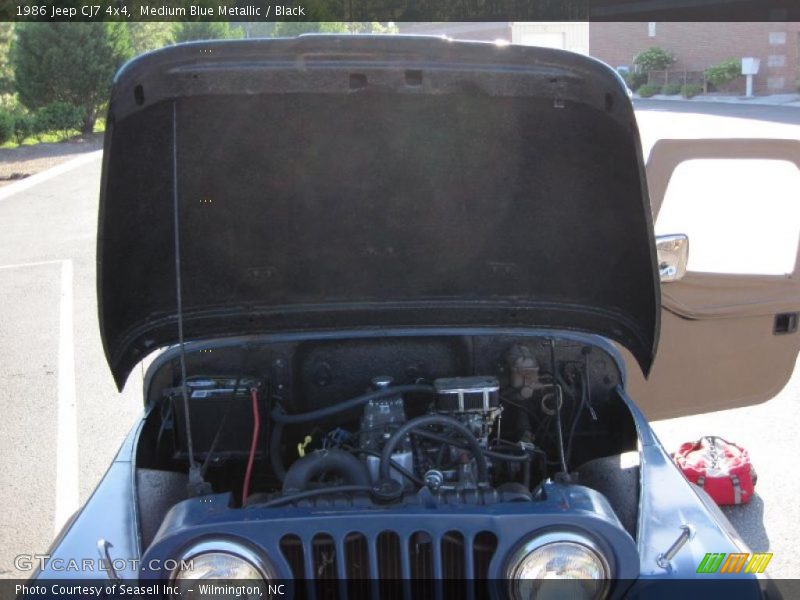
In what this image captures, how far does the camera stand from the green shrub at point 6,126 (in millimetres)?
24266

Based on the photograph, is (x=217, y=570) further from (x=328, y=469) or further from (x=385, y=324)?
(x=385, y=324)

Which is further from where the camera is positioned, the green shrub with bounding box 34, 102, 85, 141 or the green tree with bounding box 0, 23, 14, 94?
the green tree with bounding box 0, 23, 14, 94

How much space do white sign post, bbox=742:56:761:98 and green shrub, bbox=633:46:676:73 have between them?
534 cm

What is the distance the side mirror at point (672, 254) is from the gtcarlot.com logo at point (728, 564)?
4.63 ft

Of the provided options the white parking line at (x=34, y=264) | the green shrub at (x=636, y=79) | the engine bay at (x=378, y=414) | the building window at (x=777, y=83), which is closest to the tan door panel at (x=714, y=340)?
the engine bay at (x=378, y=414)

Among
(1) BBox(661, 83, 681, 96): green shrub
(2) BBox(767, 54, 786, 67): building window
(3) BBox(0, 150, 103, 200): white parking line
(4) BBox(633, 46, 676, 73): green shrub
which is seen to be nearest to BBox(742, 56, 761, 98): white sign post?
(2) BBox(767, 54, 786, 67): building window

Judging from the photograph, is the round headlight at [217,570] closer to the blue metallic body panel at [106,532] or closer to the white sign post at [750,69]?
the blue metallic body panel at [106,532]

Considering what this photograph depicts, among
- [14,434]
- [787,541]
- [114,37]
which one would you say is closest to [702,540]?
[787,541]

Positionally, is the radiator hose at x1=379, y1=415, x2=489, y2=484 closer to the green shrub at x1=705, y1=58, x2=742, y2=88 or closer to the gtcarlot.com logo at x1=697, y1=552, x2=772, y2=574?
the gtcarlot.com logo at x1=697, y1=552, x2=772, y2=574

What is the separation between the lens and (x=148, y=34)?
1288 inches

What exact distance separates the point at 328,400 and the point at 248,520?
125 centimetres

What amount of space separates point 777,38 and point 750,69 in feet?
7.31

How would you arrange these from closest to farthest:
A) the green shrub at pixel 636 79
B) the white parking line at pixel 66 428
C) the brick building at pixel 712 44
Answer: the white parking line at pixel 66 428
the brick building at pixel 712 44
the green shrub at pixel 636 79

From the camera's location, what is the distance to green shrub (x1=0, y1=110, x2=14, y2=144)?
2427 centimetres
